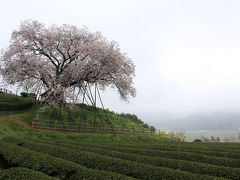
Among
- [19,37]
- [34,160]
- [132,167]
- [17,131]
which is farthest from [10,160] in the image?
[19,37]

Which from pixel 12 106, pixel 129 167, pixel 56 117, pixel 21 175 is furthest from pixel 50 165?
pixel 12 106

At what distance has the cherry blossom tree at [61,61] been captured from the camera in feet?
87.8

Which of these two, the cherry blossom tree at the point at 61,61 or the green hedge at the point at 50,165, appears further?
Answer: the cherry blossom tree at the point at 61,61

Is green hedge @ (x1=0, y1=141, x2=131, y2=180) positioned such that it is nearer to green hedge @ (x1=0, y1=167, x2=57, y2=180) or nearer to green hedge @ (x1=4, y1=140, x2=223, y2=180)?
green hedge @ (x1=4, y1=140, x2=223, y2=180)

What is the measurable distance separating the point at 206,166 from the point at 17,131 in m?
20.1

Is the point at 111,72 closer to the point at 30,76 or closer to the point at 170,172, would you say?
the point at 30,76

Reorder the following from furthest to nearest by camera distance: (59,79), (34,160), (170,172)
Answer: (59,79) → (34,160) → (170,172)

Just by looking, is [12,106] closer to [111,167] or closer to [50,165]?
[50,165]

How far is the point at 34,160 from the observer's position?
9.09 metres

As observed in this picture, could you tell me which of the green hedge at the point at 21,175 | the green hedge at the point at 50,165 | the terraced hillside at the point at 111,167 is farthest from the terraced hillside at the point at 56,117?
the green hedge at the point at 21,175

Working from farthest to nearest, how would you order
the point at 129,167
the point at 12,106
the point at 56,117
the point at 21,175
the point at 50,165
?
the point at 12,106
the point at 56,117
the point at 50,165
the point at 129,167
the point at 21,175

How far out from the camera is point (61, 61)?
1202 inches

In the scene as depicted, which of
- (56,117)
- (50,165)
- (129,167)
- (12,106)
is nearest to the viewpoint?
(129,167)

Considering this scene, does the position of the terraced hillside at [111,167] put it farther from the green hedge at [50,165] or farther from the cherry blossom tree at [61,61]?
the cherry blossom tree at [61,61]
